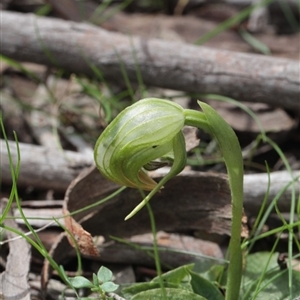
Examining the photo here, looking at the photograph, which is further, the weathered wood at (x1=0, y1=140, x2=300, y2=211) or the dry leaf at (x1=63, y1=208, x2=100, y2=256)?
the weathered wood at (x1=0, y1=140, x2=300, y2=211)

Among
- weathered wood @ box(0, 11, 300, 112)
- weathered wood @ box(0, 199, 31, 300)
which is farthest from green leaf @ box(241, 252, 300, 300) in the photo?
weathered wood @ box(0, 11, 300, 112)

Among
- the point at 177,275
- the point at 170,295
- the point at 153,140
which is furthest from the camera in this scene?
the point at 177,275

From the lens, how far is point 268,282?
62.3 inches

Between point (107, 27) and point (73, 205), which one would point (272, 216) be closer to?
point (73, 205)

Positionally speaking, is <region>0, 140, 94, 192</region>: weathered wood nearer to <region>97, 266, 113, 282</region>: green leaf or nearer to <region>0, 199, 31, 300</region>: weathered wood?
<region>0, 199, 31, 300</region>: weathered wood

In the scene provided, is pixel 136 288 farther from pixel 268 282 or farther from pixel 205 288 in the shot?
pixel 268 282

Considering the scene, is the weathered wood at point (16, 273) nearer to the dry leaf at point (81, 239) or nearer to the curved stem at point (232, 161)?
the dry leaf at point (81, 239)

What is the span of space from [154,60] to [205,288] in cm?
109

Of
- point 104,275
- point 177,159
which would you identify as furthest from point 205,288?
point 177,159

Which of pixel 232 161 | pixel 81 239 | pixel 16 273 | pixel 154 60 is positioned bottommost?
pixel 16 273

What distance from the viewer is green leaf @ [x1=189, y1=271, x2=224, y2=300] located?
1.63m

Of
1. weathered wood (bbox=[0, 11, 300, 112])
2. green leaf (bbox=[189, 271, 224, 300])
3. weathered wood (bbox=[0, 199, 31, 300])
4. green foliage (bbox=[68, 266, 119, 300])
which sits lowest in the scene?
weathered wood (bbox=[0, 199, 31, 300])

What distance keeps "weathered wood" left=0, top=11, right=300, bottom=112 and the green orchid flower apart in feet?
3.19

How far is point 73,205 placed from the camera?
72.9 inches
